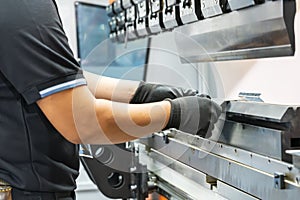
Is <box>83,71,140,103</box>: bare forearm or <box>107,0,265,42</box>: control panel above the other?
<box>107,0,265,42</box>: control panel

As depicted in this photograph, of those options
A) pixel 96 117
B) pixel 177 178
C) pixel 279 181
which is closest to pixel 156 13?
pixel 177 178

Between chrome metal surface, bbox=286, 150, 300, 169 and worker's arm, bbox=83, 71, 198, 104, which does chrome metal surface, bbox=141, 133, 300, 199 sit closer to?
chrome metal surface, bbox=286, 150, 300, 169

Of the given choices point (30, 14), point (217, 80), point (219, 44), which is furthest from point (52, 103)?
point (217, 80)

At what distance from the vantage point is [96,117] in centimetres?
118

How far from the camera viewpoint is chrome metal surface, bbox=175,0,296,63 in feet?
4.48

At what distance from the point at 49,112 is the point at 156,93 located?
0.64 meters

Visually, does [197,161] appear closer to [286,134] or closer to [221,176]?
[221,176]

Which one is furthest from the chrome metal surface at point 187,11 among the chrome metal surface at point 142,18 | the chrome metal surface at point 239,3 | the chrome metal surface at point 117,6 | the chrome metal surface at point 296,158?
the chrome metal surface at point 117,6

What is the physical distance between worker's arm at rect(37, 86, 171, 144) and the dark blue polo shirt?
0.04 metres

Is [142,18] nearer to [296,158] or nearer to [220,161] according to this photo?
[220,161]

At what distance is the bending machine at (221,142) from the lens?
1.14 m

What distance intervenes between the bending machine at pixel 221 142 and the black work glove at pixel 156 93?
0.19 meters

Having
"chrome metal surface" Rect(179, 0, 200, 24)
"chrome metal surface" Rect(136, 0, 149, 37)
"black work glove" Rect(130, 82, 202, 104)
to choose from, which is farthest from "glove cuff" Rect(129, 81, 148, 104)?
"chrome metal surface" Rect(136, 0, 149, 37)

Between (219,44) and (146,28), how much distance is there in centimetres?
72
